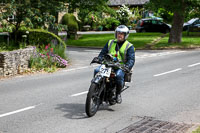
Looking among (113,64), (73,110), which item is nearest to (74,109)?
(73,110)

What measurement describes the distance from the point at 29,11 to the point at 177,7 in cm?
1001

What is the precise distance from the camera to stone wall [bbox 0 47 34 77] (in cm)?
1382

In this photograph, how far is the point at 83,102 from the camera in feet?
31.3

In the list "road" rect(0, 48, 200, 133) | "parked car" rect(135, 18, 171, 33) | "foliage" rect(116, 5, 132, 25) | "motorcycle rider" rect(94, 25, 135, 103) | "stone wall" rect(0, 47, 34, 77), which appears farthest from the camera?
"foliage" rect(116, 5, 132, 25)

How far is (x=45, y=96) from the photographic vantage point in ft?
33.8

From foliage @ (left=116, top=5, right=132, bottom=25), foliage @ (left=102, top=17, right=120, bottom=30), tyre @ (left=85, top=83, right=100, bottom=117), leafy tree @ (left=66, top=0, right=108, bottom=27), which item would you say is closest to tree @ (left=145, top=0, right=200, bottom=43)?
leafy tree @ (left=66, top=0, right=108, bottom=27)

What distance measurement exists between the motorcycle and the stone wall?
6.19 m

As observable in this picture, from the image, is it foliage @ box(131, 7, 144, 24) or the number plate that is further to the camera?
foliage @ box(131, 7, 144, 24)

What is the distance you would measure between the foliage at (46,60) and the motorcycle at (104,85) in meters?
6.97

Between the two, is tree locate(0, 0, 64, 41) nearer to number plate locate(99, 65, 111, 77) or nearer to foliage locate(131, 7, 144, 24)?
number plate locate(99, 65, 111, 77)

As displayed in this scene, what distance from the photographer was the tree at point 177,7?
79.4 ft

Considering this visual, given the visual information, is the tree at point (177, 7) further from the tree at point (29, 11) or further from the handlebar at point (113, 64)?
the handlebar at point (113, 64)

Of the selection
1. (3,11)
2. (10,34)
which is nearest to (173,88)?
(10,34)

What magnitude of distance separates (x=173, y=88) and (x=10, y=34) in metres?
9.41
